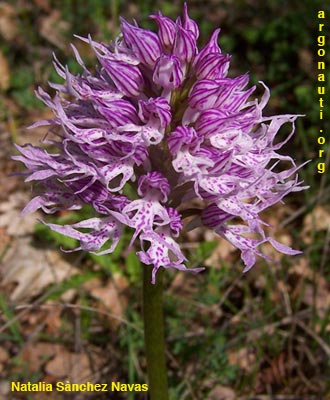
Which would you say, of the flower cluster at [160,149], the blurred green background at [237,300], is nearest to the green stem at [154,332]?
the flower cluster at [160,149]

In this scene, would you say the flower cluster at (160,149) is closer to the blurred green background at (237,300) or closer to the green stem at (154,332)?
the green stem at (154,332)

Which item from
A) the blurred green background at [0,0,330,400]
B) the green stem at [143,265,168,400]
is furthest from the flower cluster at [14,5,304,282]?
the blurred green background at [0,0,330,400]

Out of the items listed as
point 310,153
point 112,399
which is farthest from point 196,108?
point 310,153

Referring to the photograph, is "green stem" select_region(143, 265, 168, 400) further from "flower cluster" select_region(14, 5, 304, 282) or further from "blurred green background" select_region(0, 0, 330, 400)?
"blurred green background" select_region(0, 0, 330, 400)

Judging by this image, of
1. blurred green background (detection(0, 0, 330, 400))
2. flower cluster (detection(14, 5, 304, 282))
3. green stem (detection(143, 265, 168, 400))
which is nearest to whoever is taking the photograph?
flower cluster (detection(14, 5, 304, 282))

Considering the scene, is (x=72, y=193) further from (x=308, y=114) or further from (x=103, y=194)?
(x=308, y=114)

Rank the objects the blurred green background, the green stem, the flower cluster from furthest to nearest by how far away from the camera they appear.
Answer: the blurred green background < the green stem < the flower cluster
